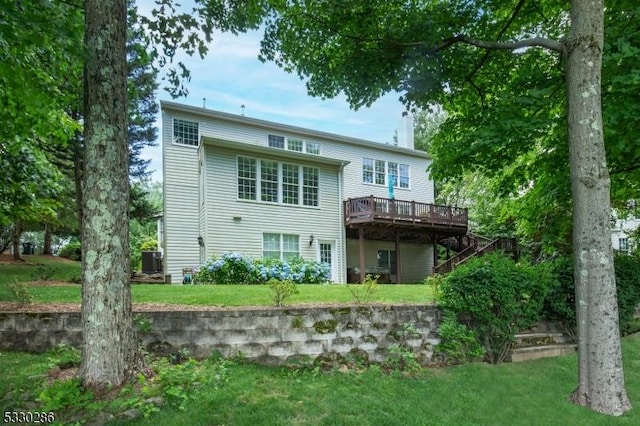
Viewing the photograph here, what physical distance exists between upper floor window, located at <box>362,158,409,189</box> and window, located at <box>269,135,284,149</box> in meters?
4.10

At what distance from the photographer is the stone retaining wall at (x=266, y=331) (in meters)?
4.81

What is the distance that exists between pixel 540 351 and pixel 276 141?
43.4 feet

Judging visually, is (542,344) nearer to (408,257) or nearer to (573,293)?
(573,293)

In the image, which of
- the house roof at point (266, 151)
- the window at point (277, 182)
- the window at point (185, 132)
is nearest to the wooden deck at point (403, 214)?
the window at point (277, 182)

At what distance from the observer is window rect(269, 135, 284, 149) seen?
56.9 feet

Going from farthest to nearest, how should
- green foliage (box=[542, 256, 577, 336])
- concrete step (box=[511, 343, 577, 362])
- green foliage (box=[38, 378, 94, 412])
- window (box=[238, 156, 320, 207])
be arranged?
window (box=[238, 156, 320, 207]) → green foliage (box=[542, 256, 577, 336]) → concrete step (box=[511, 343, 577, 362]) → green foliage (box=[38, 378, 94, 412])

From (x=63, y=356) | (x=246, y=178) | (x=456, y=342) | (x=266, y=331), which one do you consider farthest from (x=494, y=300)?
(x=246, y=178)

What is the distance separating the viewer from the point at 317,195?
17.0 m

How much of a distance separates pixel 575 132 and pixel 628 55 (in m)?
1.45

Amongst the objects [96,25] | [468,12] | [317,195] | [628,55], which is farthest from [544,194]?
[317,195]

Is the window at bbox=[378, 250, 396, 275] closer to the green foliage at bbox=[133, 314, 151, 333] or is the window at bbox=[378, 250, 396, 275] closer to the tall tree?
the tall tree

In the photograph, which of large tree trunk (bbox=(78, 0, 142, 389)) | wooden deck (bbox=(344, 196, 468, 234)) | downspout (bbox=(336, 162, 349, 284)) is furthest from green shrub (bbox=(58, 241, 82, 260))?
large tree trunk (bbox=(78, 0, 142, 389))

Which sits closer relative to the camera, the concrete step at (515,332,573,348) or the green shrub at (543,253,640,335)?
the concrete step at (515,332,573,348)

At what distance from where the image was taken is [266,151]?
15156 millimetres
